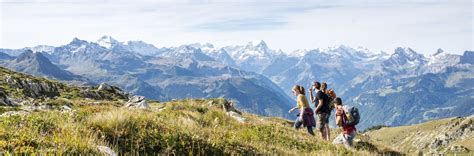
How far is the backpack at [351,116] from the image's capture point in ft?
60.8

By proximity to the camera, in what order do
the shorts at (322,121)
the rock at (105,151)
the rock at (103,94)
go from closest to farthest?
the rock at (105,151), the shorts at (322,121), the rock at (103,94)

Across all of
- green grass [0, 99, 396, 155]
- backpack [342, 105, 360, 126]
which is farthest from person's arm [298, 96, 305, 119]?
green grass [0, 99, 396, 155]

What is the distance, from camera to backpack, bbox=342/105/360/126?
1855 centimetres

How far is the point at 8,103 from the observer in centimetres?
2952

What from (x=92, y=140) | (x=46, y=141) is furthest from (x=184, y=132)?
(x=46, y=141)

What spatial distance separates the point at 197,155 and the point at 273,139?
5506mm

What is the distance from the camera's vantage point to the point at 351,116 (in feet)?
61.0

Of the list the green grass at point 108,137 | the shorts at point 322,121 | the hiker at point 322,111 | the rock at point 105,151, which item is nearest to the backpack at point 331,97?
the hiker at point 322,111

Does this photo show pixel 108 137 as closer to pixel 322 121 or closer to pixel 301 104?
pixel 322 121

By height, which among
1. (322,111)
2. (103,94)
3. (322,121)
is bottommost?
(103,94)

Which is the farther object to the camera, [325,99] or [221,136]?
[325,99]

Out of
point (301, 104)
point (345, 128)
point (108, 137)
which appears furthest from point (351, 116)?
point (108, 137)

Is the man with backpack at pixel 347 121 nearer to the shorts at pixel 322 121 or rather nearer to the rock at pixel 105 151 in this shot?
the shorts at pixel 322 121

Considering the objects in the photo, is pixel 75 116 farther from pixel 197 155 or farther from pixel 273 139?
pixel 273 139
